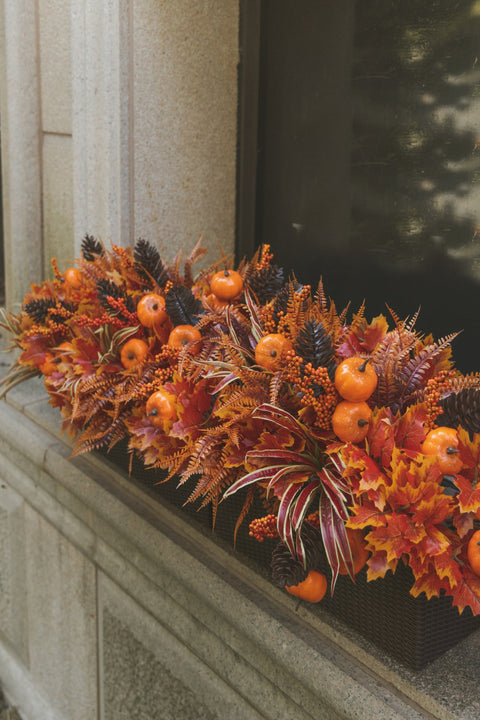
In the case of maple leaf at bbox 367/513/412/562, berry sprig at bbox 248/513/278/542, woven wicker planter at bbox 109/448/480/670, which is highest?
maple leaf at bbox 367/513/412/562

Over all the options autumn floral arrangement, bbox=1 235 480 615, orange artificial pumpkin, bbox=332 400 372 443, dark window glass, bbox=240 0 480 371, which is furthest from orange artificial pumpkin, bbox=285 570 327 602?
dark window glass, bbox=240 0 480 371

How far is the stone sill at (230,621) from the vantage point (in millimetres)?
1442

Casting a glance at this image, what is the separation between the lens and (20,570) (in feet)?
9.76

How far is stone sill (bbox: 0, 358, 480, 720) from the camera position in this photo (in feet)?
4.73

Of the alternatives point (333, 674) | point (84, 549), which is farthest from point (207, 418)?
point (84, 549)

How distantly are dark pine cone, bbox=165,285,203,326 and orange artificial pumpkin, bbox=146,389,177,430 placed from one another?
261mm

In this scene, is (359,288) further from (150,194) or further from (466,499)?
(466,499)

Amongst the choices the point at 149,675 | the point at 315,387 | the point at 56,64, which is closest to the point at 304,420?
the point at 315,387

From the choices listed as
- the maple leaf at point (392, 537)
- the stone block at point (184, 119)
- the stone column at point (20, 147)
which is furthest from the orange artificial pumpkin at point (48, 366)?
the maple leaf at point (392, 537)

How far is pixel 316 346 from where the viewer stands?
4.67ft

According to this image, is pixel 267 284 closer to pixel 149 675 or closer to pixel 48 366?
pixel 48 366

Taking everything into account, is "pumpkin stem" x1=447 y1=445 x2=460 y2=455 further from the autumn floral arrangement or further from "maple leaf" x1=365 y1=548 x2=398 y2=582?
"maple leaf" x1=365 y1=548 x2=398 y2=582

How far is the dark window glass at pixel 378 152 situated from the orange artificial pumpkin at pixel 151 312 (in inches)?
36.7

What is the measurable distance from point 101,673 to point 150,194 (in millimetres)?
1840
